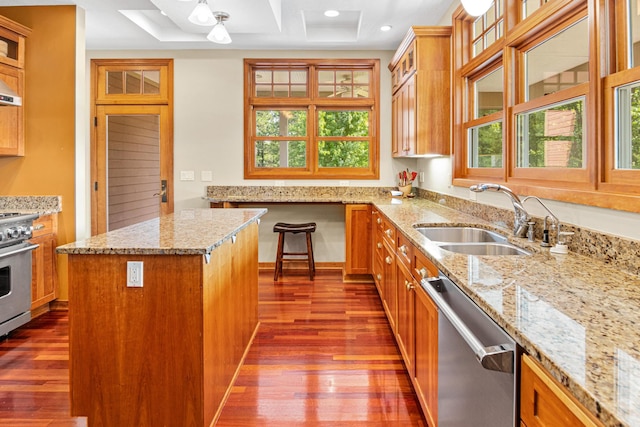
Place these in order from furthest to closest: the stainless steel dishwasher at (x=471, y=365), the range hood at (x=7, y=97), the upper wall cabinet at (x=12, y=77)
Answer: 1. the upper wall cabinet at (x=12, y=77)
2. the range hood at (x=7, y=97)
3. the stainless steel dishwasher at (x=471, y=365)

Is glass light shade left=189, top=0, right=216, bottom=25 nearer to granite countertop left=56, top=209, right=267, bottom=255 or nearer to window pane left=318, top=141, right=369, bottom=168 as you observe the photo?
granite countertop left=56, top=209, right=267, bottom=255

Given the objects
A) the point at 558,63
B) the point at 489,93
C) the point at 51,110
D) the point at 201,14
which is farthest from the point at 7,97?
the point at 558,63

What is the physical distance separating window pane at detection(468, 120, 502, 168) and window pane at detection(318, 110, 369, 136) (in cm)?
210

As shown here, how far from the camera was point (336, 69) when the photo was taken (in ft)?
18.2

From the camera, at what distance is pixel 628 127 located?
1.75 m

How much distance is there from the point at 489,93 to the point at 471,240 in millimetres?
1237

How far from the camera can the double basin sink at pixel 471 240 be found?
2.20m

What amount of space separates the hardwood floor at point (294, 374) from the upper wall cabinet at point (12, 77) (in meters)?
1.49

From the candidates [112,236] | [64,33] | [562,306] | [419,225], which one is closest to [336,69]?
[64,33]

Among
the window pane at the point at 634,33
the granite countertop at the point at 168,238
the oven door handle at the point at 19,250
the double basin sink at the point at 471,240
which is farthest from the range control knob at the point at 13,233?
the window pane at the point at 634,33

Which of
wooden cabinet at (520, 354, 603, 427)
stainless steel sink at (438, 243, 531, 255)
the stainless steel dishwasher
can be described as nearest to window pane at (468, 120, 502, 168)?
stainless steel sink at (438, 243, 531, 255)

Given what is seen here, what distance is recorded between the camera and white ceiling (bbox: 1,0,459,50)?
12.7 feet

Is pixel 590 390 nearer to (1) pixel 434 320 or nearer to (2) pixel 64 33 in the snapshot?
(1) pixel 434 320

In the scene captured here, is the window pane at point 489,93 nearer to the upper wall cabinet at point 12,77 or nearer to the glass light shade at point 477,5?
the glass light shade at point 477,5
